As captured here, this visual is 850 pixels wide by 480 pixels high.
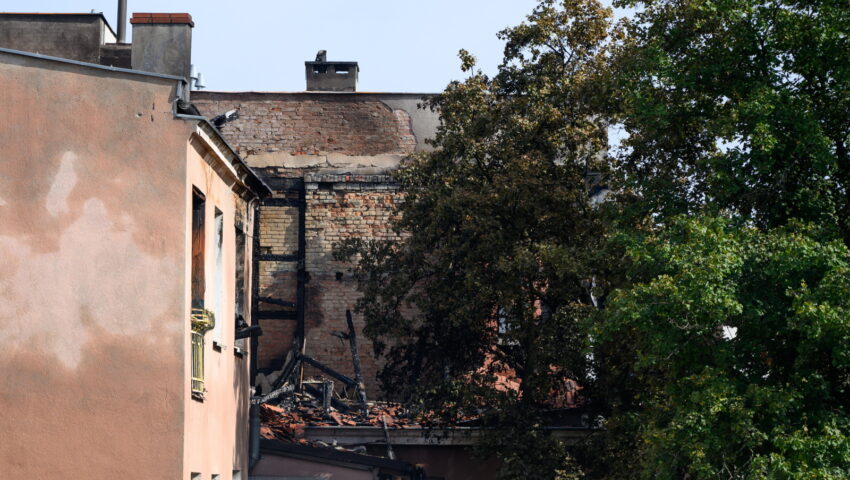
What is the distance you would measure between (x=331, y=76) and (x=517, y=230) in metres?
13.2

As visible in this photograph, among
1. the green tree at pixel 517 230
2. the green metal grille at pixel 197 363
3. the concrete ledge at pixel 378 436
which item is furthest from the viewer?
the concrete ledge at pixel 378 436

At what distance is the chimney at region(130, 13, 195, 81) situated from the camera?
14.2 meters

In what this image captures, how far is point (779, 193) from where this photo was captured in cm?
1538

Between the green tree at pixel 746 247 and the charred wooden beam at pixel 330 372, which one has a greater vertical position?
the green tree at pixel 746 247

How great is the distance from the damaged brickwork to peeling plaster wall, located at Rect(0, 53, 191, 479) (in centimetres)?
1642

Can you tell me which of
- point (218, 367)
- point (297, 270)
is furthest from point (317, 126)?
point (218, 367)

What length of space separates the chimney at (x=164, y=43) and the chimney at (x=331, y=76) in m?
17.7

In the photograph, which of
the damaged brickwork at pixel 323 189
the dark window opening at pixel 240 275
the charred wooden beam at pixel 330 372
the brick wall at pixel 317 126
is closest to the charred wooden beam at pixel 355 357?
the charred wooden beam at pixel 330 372

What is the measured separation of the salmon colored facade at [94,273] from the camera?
11625 mm

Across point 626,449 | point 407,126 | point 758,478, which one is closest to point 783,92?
point 758,478

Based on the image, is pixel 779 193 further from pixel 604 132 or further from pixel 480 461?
pixel 480 461

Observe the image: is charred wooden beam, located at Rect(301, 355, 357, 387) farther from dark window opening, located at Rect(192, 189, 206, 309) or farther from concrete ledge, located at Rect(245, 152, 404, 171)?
dark window opening, located at Rect(192, 189, 206, 309)

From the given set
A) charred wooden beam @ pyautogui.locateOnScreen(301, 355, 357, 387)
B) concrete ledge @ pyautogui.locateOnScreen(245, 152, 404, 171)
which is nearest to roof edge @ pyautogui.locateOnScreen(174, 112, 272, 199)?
charred wooden beam @ pyautogui.locateOnScreen(301, 355, 357, 387)

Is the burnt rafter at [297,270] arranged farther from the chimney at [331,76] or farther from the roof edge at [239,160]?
the roof edge at [239,160]
